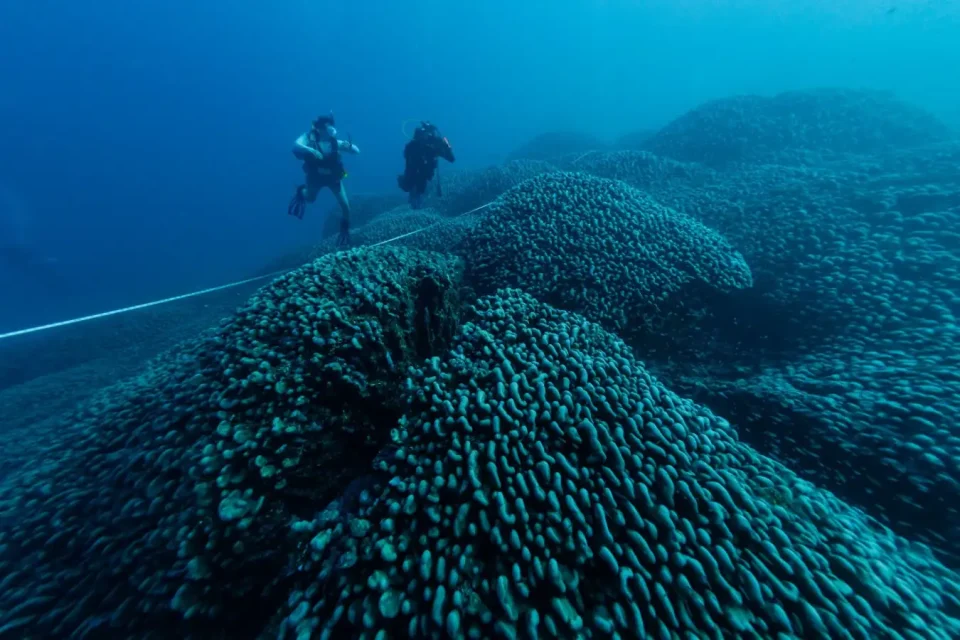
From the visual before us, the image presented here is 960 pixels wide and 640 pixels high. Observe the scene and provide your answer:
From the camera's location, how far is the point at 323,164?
10695mm

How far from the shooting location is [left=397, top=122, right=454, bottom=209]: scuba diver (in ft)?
34.3

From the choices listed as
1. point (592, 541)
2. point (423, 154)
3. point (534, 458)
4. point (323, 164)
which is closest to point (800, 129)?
point (423, 154)

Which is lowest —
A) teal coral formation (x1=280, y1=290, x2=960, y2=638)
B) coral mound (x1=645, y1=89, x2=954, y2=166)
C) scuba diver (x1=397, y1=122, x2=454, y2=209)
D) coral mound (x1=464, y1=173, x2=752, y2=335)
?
teal coral formation (x1=280, y1=290, x2=960, y2=638)

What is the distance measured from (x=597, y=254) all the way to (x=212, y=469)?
488 cm

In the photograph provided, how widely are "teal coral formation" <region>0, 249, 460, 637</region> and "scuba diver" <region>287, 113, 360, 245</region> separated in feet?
23.3

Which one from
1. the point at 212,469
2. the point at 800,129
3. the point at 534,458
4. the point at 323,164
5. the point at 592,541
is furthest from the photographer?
the point at 800,129

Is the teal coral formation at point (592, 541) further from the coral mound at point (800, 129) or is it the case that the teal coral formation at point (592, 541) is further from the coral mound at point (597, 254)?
the coral mound at point (800, 129)

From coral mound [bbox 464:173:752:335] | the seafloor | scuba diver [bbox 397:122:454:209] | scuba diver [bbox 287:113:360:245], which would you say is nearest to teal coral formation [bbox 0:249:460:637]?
the seafloor

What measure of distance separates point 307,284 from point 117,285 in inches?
2238

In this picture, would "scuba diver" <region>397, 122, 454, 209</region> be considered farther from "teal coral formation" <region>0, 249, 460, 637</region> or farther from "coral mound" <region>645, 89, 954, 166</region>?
"coral mound" <region>645, 89, 954, 166</region>

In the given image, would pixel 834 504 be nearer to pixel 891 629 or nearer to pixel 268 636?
pixel 891 629

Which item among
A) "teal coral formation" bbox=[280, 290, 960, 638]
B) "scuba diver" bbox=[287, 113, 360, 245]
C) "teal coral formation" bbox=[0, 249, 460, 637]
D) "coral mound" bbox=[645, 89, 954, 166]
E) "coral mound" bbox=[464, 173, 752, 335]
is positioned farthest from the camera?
"coral mound" bbox=[645, 89, 954, 166]

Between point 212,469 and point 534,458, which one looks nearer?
point 534,458

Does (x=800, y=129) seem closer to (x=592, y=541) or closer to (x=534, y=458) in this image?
(x=534, y=458)
